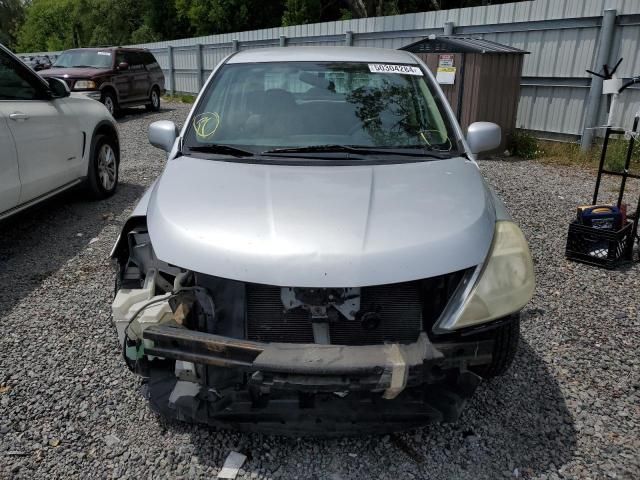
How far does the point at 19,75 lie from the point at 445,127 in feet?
12.9

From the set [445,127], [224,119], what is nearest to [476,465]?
[445,127]

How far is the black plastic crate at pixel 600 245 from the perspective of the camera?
4793 millimetres

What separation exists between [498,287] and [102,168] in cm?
560

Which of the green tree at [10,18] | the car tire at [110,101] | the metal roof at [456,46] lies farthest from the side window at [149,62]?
the green tree at [10,18]

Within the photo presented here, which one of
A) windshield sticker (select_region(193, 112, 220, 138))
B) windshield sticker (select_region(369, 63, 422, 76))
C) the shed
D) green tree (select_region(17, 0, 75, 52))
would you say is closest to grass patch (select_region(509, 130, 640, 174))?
the shed

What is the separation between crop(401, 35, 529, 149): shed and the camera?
29.4ft

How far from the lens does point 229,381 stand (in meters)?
2.38

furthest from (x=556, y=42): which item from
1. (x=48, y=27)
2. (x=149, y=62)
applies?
(x=48, y=27)

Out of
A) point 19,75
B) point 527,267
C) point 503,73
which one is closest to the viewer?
point 527,267

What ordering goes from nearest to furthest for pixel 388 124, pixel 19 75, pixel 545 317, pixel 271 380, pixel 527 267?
pixel 271 380
pixel 527 267
pixel 388 124
pixel 545 317
pixel 19 75

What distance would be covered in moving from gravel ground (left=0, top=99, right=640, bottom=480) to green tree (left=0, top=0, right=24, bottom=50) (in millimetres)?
65095

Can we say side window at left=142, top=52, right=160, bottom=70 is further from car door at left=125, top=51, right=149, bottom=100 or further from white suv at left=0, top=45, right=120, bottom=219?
white suv at left=0, top=45, right=120, bottom=219

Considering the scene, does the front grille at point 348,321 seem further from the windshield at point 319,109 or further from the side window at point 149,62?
the side window at point 149,62

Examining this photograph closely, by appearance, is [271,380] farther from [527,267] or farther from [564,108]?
[564,108]
